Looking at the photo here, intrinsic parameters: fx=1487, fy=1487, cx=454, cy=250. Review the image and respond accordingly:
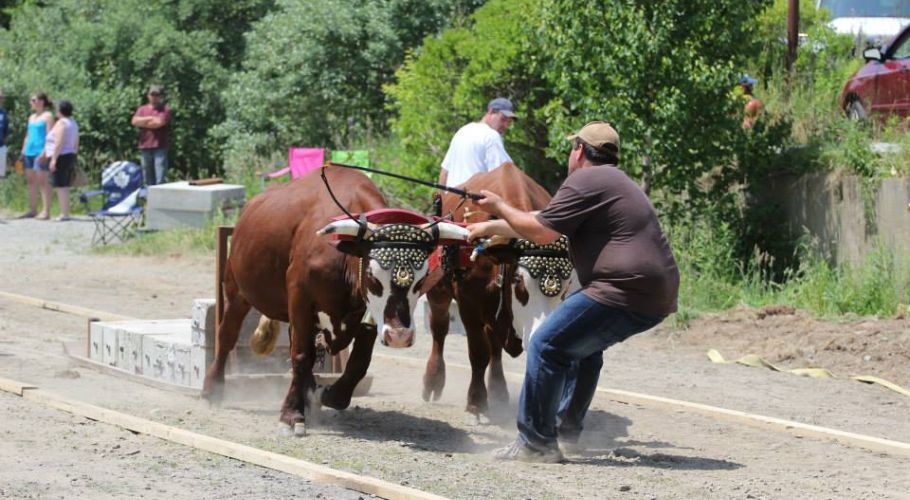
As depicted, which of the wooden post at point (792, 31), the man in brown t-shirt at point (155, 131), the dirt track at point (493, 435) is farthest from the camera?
the man in brown t-shirt at point (155, 131)

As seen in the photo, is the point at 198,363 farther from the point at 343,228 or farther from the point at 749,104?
the point at 749,104

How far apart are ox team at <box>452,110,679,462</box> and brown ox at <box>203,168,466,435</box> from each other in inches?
24.2

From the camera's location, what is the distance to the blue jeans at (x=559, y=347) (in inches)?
340

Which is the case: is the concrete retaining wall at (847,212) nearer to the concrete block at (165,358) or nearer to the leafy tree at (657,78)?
the leafy tree at (657,78)

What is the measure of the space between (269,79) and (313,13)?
1.52 metres

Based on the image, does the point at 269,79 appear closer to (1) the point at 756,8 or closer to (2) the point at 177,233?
(2) the point at 177,233

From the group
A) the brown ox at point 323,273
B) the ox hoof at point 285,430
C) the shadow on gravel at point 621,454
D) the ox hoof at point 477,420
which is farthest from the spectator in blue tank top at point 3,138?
the shadow on gravel at point 621,454

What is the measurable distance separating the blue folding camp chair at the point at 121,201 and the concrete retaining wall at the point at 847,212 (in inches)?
395

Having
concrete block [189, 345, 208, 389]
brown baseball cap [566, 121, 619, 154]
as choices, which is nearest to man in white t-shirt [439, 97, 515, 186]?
concrete block [189, 345, 208, 389]

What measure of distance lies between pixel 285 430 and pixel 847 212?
8.04 metres

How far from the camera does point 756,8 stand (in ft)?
53.4

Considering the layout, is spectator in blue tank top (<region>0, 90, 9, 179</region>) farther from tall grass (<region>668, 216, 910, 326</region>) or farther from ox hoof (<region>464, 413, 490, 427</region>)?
ox hoof (<region>464, 413, 490, 427</region>)

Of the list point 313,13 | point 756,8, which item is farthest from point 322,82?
point 756,8

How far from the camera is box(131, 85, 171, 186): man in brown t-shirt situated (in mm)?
24375
